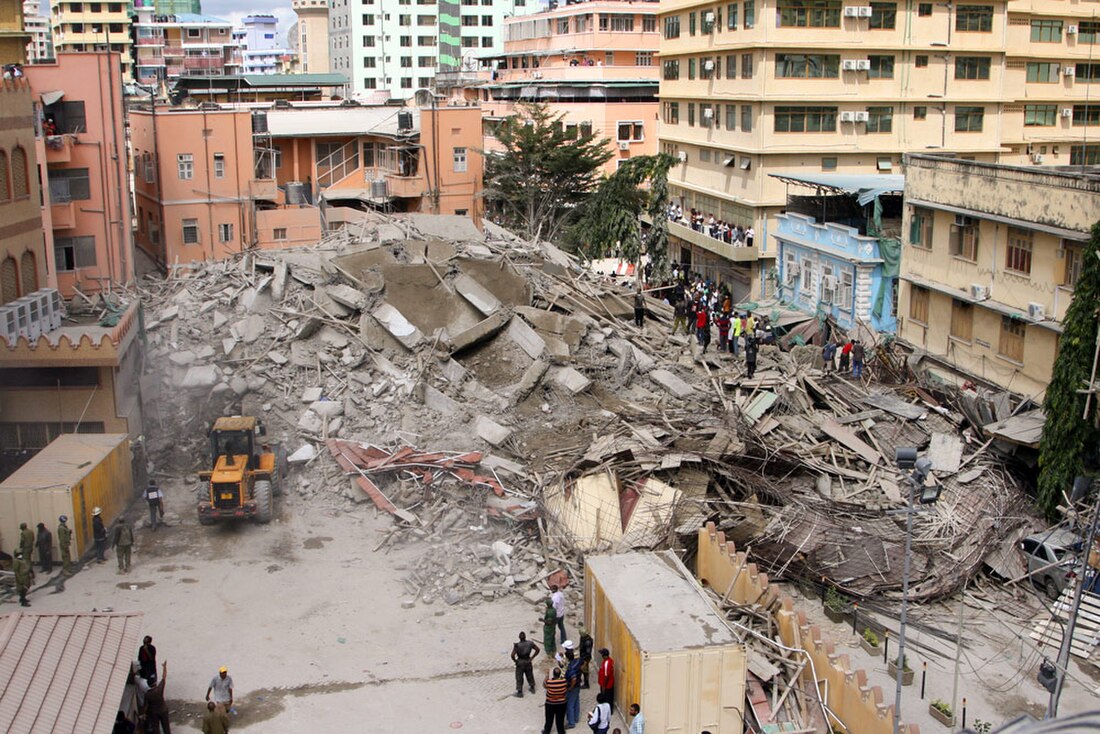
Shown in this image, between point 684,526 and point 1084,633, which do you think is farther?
point 684,526

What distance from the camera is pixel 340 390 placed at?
26328 mm

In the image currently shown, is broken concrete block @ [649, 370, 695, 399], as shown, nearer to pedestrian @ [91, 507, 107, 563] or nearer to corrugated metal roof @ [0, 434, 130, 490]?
corrugated metal roof @ [0, 434, 130, 490]

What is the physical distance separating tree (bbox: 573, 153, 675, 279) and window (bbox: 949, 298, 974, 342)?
14.0 metres

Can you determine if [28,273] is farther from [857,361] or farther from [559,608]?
[857,361]

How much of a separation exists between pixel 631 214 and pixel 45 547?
1082 inches

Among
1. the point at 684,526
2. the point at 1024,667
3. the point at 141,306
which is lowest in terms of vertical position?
the point at 1024,667

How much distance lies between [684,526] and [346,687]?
23.4 feet

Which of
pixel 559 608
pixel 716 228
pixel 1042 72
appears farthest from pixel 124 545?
pixel 1042 72

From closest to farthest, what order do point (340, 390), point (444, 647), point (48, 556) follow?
point (444, 647), point (48, 556), point (340, 390)

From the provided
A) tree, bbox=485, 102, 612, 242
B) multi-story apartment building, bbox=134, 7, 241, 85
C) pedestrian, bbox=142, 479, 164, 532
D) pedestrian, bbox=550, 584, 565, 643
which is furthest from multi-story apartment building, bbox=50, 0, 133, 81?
pedestrian, bbox=550, 584, 565, 643

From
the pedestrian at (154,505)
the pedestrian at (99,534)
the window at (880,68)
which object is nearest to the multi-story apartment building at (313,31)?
the window at (880,68)

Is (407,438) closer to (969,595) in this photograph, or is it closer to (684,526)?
(684,526)

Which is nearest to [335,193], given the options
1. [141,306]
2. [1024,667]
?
[141,306]

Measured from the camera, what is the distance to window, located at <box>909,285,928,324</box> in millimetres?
31219
